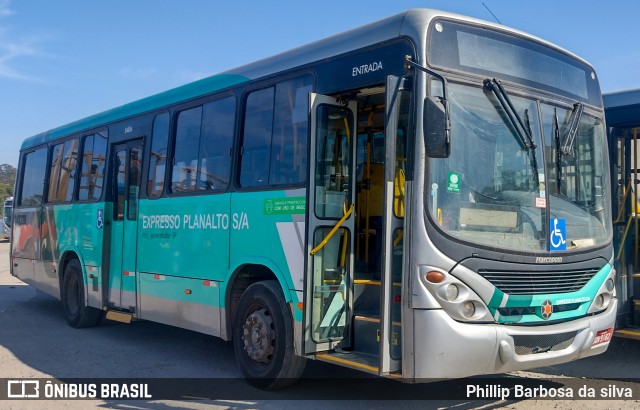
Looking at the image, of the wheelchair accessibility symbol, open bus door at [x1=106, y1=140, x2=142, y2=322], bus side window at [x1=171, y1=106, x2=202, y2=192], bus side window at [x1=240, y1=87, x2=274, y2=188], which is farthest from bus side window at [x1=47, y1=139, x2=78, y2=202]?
the wheelchair accessibility symbol

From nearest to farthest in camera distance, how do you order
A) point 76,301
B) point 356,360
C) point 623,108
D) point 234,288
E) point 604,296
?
point 356,360
point 604,296
point 234,288
point 623,108
point 76,301

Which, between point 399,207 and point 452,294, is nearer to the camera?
point 452,294

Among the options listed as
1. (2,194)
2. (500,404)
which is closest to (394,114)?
(500,404)

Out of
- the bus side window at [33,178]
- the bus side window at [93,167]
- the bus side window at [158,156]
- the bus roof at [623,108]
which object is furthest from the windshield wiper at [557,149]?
the bus side window at [33,178]

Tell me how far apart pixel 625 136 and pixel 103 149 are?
764 cm

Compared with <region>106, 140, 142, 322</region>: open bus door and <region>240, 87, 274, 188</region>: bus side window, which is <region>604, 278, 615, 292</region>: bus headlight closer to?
<region>240, 87, 274, 188</region>: bus side window

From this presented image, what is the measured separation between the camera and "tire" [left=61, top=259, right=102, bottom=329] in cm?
1105

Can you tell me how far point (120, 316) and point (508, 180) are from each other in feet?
20.7

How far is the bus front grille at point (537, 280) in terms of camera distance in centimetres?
550

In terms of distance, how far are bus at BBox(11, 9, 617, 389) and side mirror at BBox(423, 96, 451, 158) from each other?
0.5 inches

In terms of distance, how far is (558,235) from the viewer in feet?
19.5

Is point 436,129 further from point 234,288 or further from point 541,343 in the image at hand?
point 234,288

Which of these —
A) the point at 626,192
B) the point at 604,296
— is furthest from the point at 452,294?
the point at 626,192

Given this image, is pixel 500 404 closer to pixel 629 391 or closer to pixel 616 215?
pixel 629 391
